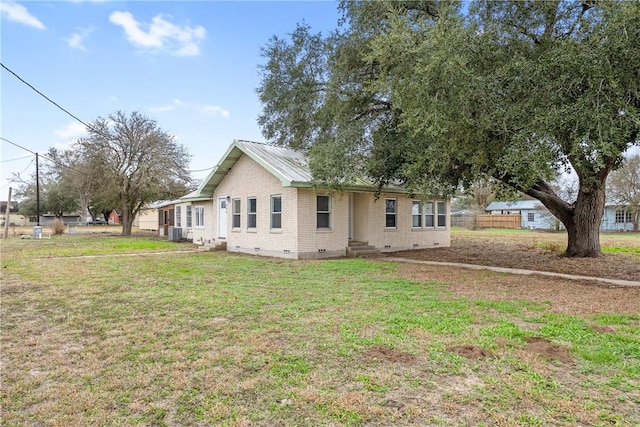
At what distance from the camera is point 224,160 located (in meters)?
18.3

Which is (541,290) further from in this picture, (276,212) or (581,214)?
(276,212)

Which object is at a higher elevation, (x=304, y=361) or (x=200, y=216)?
(x=200, y=216)

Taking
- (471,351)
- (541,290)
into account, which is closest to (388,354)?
(471,351)

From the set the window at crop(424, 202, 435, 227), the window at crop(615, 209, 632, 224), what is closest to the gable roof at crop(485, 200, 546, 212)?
the window at crop(615, 209, 632, 224)

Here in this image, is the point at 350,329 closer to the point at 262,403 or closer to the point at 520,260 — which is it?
the point at 262,403

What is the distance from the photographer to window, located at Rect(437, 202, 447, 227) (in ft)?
69.2

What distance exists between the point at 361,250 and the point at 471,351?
40.2 feet

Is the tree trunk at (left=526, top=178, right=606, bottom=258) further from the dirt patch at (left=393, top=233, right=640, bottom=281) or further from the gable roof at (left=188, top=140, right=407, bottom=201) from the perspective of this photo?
the gable roof at (left=188, top=140, right=407, bottom=201)

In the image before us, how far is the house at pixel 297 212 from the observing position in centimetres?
1550

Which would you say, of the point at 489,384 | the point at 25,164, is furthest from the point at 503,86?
the point at 25,164

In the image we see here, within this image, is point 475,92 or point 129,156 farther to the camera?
point 129,156

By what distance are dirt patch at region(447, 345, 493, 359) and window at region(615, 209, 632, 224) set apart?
43.1 meters

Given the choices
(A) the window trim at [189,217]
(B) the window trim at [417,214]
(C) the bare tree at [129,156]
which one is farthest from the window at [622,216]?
(C) the bare tree at [129,156]

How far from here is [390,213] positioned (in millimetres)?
18562
